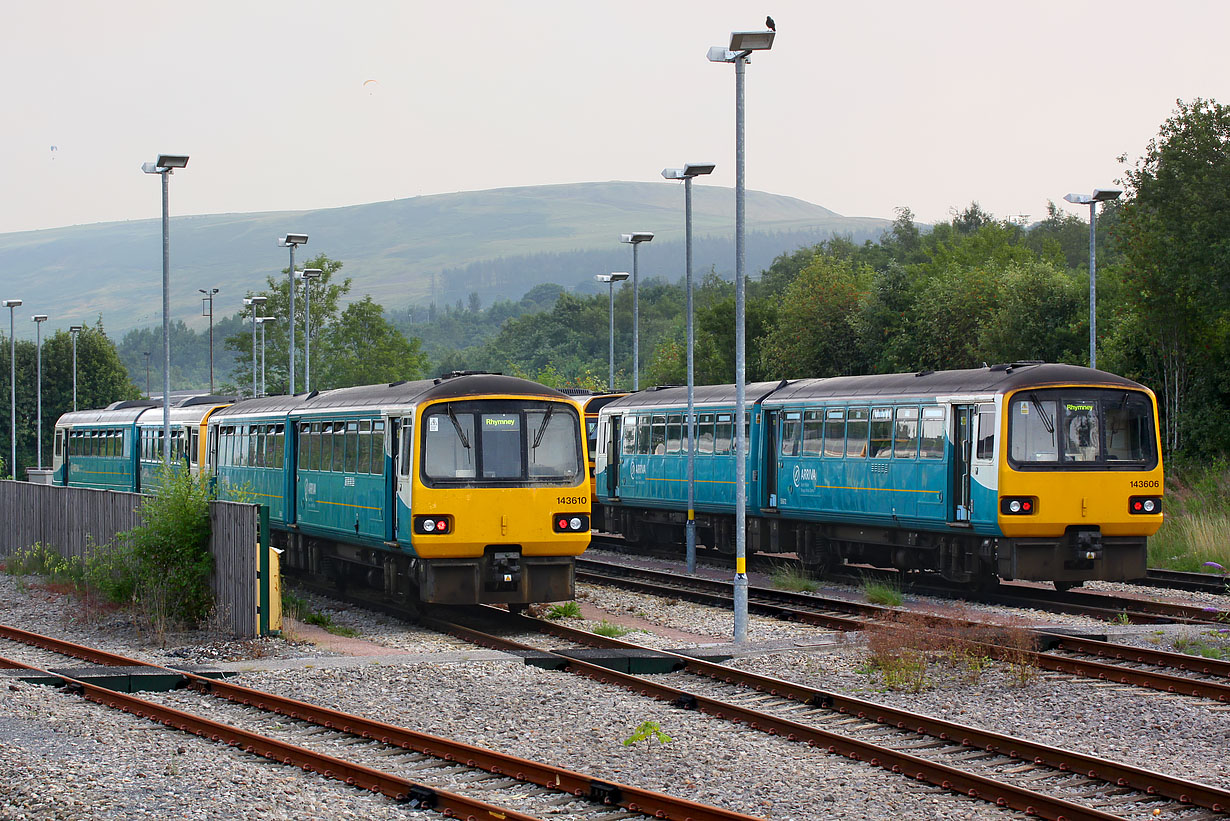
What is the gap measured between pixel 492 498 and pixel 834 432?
7.75 meters

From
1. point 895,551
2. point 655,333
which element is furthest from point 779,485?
point 655,333

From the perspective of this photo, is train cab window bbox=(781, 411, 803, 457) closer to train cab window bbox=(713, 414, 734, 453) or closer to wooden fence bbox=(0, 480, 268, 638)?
train cab window bbox=(713, 414, 734, 453)

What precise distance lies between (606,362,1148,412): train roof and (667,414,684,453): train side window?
530 mm

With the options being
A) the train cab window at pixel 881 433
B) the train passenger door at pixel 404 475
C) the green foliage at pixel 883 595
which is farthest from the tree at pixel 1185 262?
the train passenger door at pixel 404 475

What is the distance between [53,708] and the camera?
12805 mm

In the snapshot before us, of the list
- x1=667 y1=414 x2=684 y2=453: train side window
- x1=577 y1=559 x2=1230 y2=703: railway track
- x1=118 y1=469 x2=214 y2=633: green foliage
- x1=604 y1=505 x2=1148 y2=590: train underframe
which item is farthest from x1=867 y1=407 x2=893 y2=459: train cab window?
x1=118 y1=469 x2=214 y2=633: green foliage

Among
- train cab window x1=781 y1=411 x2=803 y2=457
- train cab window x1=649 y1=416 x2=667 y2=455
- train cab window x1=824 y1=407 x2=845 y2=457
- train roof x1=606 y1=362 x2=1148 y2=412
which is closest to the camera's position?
train roof x1=606 y1=362 x2=1148 y2=412

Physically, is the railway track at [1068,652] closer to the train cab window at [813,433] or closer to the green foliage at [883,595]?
the green foliage at [883,595]

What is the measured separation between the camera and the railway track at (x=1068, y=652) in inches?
533

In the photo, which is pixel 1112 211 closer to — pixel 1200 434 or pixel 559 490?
pixel 1200 434

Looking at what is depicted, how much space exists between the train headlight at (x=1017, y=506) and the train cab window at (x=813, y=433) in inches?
182

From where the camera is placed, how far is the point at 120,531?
68.8ft

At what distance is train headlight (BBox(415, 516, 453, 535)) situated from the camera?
17844mm

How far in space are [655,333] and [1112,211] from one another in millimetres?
43204
